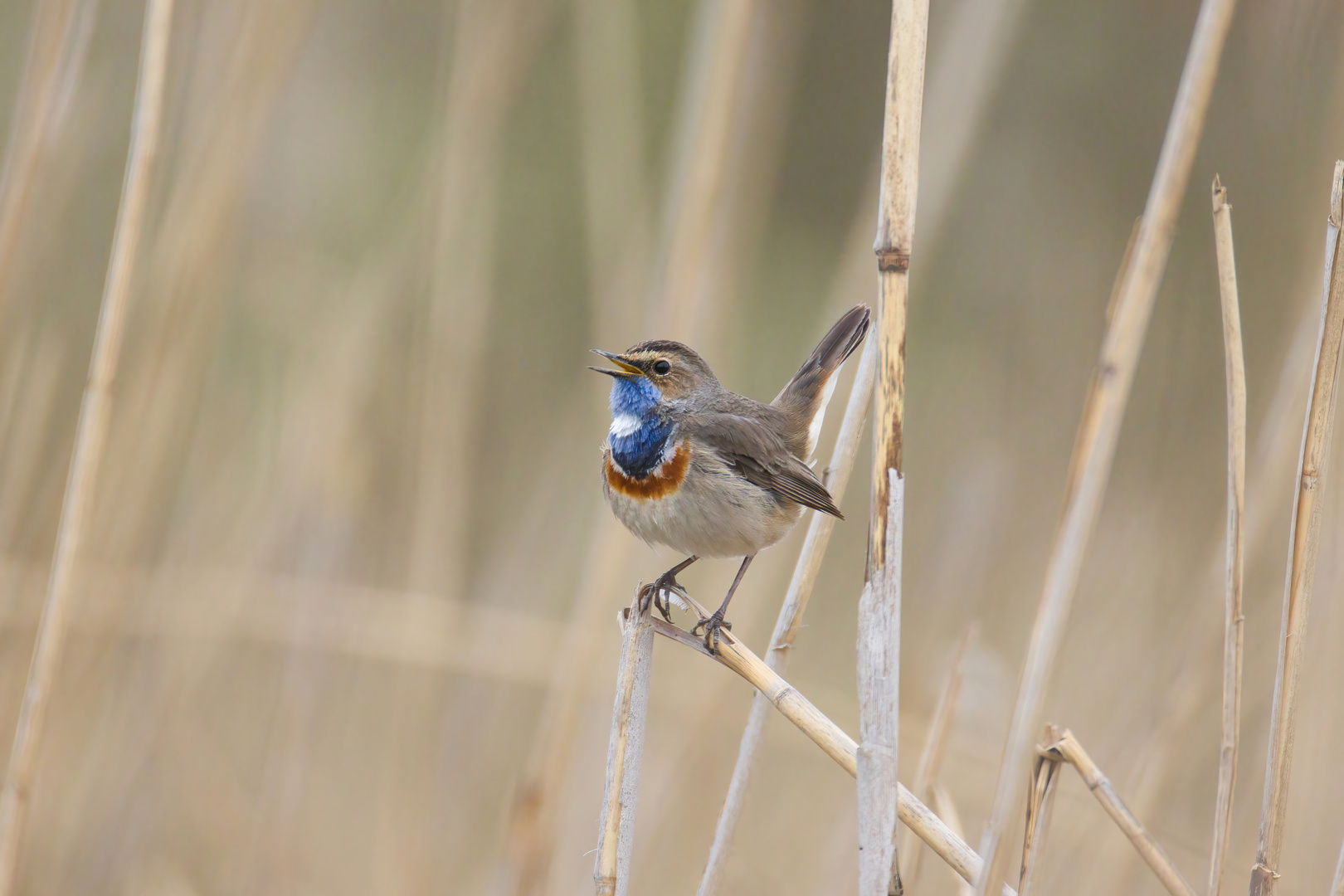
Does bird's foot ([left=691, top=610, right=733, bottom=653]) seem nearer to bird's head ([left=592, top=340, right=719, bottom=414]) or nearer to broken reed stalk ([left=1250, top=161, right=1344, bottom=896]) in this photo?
bird's head ([left=592, top=340, right=719, bottom=414])

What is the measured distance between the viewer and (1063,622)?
1.48m

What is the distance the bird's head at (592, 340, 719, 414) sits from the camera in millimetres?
2598

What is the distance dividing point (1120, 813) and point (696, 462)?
1.25 metres

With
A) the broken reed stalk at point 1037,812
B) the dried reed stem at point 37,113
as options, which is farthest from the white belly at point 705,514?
the dried reed stem at point 37,113

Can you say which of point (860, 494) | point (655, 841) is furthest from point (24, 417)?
point (860, 494)

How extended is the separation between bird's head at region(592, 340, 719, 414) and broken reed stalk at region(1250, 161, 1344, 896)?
54.2 inches

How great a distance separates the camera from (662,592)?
8.52 feet

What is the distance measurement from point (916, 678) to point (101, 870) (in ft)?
8.49

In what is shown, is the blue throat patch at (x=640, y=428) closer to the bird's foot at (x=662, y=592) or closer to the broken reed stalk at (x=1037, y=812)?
the bird's foot at (x=662, y=592)

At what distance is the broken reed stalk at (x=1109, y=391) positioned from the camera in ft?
4.84

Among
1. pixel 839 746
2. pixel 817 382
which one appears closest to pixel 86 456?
pixel 839 746

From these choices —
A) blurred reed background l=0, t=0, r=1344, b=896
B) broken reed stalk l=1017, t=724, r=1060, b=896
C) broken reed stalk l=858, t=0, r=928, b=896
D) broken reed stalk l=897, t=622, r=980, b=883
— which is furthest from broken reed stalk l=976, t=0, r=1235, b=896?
blurred reed background l=0, t=0, r=1344, b=896

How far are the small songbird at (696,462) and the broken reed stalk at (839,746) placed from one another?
44 cm

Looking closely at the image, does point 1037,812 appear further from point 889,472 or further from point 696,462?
point 696,462
